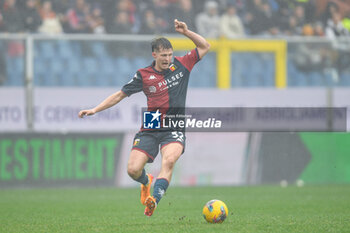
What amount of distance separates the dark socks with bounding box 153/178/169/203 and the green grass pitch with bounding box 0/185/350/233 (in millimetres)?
340

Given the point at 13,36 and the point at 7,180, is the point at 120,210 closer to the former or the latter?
the point at 7,180

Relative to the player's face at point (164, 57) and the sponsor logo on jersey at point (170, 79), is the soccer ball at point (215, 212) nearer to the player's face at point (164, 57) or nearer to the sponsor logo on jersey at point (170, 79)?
the sponsor logo on jersey at point (170, 79)

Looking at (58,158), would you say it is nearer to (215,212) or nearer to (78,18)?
(78,18)

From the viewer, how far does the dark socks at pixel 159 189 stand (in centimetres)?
866

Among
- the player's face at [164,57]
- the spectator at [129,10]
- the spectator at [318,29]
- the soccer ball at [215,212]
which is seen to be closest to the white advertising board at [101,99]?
the spectator at [129,10]

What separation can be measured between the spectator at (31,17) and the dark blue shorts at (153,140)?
28.8 ft

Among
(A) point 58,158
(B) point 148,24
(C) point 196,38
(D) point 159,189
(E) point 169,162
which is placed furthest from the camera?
(B) point 148,24

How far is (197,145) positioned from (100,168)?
7.68ft

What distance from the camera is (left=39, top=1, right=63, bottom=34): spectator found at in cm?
1762

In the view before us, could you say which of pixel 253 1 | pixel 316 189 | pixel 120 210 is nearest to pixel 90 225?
pixel 120 210

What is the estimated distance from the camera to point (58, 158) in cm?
1606

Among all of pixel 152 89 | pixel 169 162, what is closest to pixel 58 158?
pixel 152 89

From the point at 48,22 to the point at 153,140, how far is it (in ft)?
29.7

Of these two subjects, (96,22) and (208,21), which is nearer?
(96,22)
